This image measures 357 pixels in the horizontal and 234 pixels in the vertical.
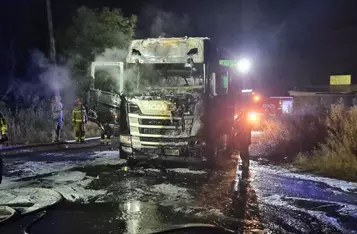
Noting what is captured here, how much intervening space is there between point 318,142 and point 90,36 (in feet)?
40.3

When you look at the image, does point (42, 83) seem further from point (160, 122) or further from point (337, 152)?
point (337, 152)

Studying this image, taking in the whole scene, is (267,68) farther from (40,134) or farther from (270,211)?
(270,211)

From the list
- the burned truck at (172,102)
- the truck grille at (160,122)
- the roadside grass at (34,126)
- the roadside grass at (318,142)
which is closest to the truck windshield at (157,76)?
the burned truck at (172,102)

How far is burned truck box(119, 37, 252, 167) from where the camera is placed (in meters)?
10.0

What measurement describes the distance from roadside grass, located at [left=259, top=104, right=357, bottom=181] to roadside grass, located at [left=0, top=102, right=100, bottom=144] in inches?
319

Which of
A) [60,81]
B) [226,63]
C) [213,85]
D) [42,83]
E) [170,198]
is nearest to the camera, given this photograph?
[170,198]

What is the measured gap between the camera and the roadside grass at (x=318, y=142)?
10.4 meters

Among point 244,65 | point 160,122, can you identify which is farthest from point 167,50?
point 244,65

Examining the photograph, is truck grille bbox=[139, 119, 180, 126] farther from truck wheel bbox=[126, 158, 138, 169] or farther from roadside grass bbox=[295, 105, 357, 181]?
roadside grass bbox=[295, 105, 357, 181]

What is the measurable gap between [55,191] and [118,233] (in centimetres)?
256

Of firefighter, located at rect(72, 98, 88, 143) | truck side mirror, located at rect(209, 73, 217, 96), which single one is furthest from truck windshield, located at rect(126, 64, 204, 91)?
firefighter, located at rect(72, 98, 88, 143)

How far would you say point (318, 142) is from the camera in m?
11.8

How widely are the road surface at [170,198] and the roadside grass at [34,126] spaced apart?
4.36 meters

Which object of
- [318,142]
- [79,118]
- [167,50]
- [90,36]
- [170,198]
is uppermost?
[90,36]
